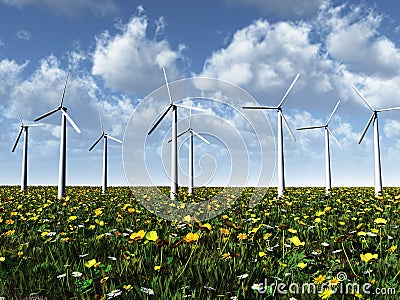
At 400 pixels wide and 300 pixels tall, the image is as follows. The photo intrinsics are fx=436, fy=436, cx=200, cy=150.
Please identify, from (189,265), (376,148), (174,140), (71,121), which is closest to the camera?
(189,265)

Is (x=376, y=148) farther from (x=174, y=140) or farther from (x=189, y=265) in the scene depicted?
(x=189, y=265)

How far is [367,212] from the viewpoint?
1162cm

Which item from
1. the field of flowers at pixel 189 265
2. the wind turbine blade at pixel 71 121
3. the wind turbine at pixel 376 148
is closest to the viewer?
the field of flowers at pixel 189 265

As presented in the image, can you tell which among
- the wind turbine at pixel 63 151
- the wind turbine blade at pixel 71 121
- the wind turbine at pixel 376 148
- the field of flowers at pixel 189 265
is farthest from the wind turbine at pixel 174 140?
the field of flowers at pixel 189 265

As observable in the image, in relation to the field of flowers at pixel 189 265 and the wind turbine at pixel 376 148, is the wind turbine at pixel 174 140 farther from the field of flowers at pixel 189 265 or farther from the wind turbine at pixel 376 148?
the field of flowers at pixel 189 265

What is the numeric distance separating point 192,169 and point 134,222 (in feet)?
62.6

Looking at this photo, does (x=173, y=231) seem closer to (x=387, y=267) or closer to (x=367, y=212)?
(x=387, y=267)

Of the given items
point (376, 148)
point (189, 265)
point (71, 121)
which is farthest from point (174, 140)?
point (189, 265)

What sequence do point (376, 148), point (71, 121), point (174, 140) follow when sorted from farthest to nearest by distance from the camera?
1. point (376, 148)
2. point (71, 121)
3. point (174, 140)

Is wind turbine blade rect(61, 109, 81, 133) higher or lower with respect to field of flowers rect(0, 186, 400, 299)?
higher

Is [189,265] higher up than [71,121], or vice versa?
[71,121]

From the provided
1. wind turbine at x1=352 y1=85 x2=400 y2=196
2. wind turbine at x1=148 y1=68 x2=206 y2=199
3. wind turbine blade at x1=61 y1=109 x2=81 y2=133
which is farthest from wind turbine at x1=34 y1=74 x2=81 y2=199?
wind turbine at x1=352 y1=85 x2=400 y2=196

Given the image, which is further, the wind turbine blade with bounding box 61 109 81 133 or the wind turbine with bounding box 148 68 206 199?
the wind turbine with bounding box 148 68 206 199

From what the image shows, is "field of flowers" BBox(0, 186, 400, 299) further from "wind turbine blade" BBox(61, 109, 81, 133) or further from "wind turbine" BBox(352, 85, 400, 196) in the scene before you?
"wind turbine" BBox(352, 85, 400, 196)
